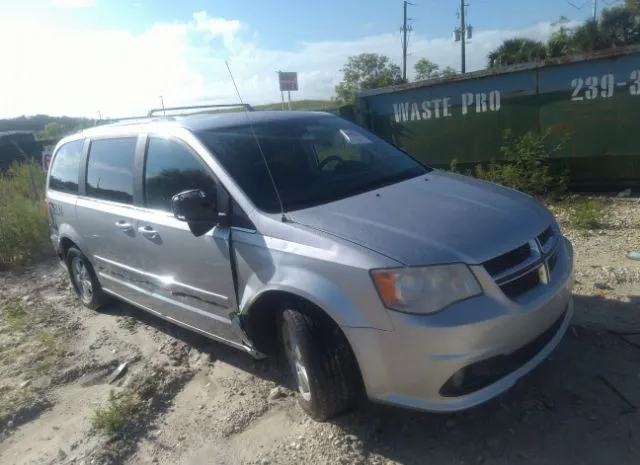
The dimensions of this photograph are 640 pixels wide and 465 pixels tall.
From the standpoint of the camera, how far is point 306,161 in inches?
135

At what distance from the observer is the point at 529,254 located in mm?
2639

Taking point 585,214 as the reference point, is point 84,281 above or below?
below

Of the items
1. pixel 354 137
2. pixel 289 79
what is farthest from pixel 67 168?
pixel 289 79

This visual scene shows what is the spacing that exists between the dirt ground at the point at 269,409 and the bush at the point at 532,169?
2.25m

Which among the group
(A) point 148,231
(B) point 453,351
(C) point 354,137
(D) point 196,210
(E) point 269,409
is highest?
(C) point 354,137

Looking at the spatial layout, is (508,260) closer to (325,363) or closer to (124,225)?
(325,363)

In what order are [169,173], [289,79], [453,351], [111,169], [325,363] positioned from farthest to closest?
1. [289,79]
2. [111,169]
3. [169,173]
4. [325,363]
5. [453,351]

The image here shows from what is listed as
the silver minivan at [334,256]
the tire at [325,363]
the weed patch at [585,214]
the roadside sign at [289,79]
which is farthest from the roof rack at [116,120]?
the roadside sign at [289,79]

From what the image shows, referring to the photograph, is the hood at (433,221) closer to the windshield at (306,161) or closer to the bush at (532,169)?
the windshield at (306,161)

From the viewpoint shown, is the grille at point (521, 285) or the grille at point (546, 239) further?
the grille at point (546, 239)

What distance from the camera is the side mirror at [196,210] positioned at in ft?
9.41

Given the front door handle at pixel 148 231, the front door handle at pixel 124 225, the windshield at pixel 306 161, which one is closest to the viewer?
the windshield at pixel 306 161

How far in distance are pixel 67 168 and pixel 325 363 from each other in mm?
3593

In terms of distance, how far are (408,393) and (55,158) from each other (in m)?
4.48
